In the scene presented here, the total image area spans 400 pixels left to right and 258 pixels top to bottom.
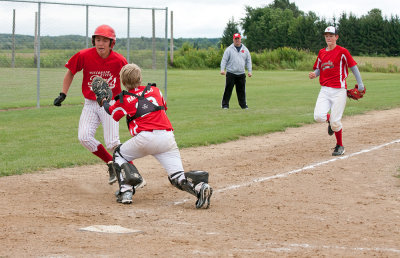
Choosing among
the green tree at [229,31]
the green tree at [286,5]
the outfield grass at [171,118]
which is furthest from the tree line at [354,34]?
the green tree at [286,5]

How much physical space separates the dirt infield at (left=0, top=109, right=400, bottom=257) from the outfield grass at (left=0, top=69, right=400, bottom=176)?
1129mm

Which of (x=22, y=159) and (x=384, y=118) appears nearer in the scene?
(x=22, y=159)

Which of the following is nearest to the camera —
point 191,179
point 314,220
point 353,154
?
point 314,220

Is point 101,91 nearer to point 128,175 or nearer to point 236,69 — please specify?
point 128,175

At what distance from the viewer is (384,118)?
1493 cm

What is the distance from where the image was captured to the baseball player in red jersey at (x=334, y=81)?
9938mm

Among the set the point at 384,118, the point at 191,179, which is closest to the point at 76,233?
the point at 191,179

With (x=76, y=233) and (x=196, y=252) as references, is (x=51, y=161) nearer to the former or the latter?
(x=76, y=233)

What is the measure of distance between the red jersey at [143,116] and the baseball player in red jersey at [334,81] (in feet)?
13.8

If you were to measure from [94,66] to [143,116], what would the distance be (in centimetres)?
141

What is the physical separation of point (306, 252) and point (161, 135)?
2.24 m

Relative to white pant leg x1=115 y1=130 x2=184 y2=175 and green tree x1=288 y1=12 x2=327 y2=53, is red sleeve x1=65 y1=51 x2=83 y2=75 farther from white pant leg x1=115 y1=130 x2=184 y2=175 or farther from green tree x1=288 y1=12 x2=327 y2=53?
green tree x1=288 y1=12 x2=327 y2=53

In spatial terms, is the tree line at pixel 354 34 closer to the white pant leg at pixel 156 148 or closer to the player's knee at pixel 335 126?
the player's knee at pixel 335 126

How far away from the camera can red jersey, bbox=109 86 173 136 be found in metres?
6.42
